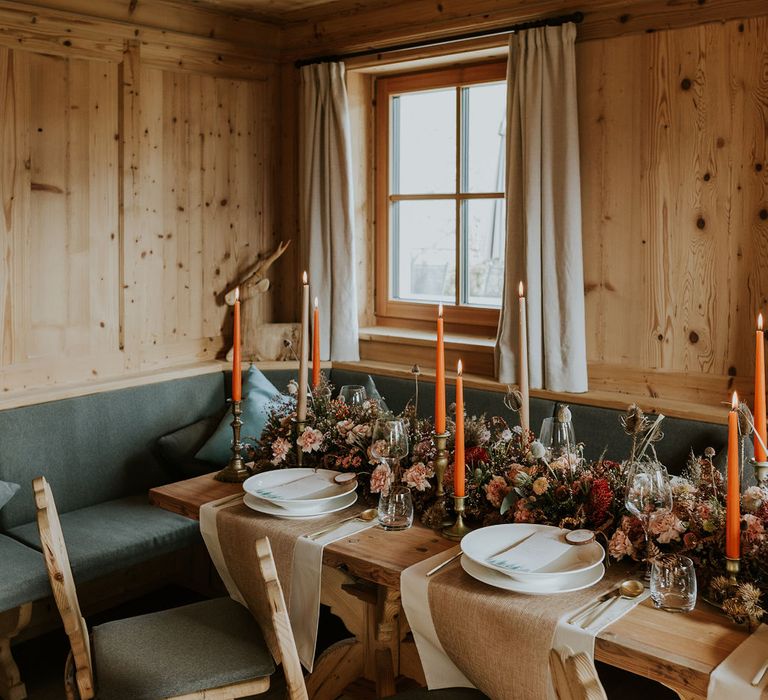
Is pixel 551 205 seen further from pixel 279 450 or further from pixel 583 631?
pixel 583 631

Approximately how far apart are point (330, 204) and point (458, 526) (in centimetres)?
243

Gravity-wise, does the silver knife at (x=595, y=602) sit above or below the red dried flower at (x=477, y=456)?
below

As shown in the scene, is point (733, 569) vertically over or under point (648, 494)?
under

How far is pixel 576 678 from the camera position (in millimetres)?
1165

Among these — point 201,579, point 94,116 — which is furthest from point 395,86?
point 201,579

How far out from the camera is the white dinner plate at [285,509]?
7.25 feet

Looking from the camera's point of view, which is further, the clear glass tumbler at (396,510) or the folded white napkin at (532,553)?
the clear glass tumbler at (396,510)

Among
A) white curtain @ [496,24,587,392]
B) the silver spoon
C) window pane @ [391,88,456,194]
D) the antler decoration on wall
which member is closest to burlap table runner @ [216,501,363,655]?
the silver spoon

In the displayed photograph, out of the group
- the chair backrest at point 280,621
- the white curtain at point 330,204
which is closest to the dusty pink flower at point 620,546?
the chair backrest at point 280,621

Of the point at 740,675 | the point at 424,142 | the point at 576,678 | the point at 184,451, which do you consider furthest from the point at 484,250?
the point at 576,678

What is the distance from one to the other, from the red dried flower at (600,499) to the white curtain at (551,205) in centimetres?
154

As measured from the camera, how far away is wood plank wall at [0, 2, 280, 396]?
3.49m

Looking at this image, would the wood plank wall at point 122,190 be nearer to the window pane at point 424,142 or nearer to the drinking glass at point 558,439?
the window pane at point 424,142

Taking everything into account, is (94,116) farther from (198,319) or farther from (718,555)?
(718,555)
